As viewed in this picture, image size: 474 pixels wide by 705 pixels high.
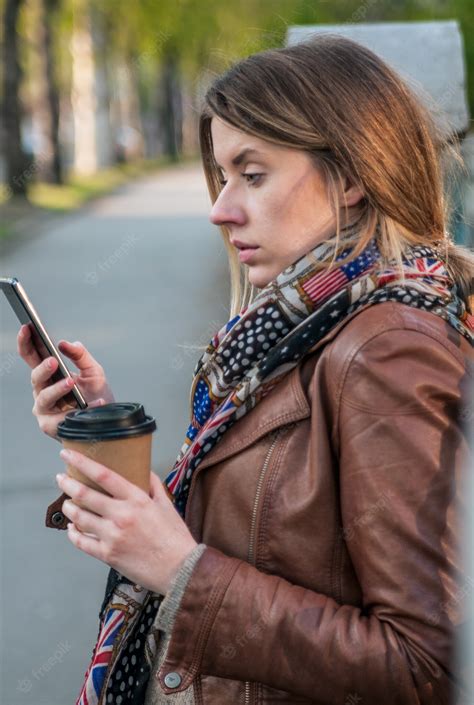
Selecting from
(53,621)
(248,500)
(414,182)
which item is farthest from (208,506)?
(53,621)

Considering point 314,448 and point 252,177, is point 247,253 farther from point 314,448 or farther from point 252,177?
point 314,448

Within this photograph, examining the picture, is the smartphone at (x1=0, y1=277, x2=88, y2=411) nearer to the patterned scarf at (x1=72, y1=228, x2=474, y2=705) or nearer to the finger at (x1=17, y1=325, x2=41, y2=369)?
the finger at (x1=17, y1=325, x2=41, y2=369)

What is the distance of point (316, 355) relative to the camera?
1672 millimetres

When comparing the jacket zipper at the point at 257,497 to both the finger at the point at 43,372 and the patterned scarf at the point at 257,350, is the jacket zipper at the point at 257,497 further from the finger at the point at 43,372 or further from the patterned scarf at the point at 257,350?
the finger at the point at 43,372

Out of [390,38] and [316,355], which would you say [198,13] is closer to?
[390,38]

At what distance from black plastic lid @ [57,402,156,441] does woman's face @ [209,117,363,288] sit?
0.39 m

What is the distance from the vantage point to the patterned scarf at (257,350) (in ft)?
5.49

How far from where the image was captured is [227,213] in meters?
1.83

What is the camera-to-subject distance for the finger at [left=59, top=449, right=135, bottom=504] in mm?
1488

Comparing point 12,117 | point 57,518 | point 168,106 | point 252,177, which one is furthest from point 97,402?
point 168,106

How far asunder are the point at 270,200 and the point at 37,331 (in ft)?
1.59

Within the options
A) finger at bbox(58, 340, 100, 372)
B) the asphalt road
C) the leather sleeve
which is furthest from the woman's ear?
the asphalt road

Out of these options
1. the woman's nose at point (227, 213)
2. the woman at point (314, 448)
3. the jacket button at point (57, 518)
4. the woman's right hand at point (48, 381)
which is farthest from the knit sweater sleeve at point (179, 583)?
the woman's nose at point (227, 213)

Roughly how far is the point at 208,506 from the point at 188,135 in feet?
207
